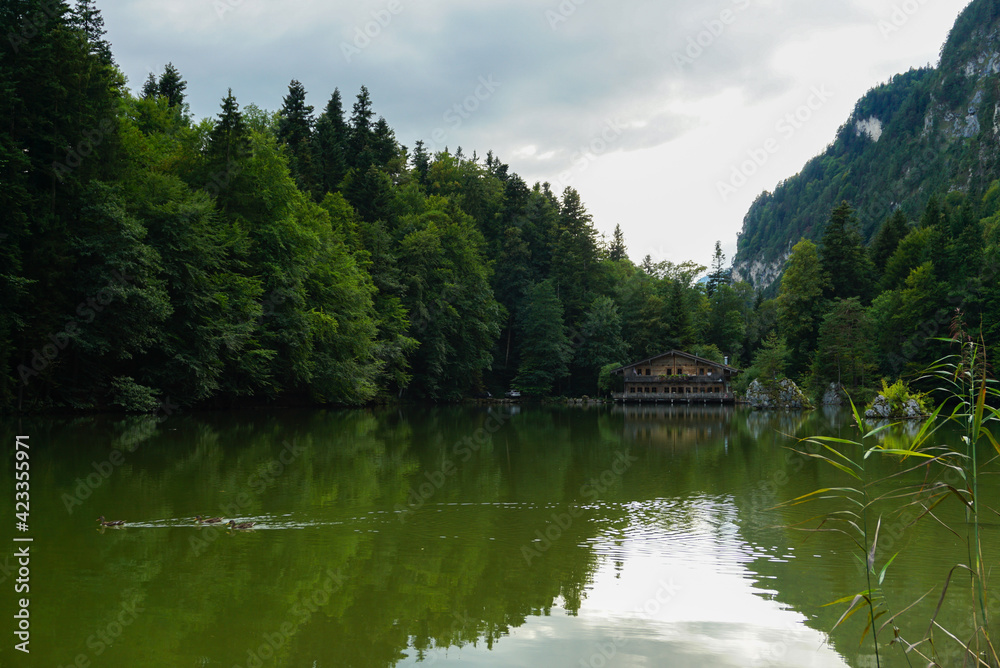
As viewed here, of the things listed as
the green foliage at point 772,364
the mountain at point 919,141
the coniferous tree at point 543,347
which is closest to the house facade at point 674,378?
the green foliage at point 772,364

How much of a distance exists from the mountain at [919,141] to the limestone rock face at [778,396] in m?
67.4

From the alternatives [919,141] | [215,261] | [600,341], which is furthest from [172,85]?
[919,141]

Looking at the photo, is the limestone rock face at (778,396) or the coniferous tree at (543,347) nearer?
the limestone rock face at (778,396)

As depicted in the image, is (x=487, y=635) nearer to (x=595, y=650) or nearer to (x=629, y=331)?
(x=595, y=650)

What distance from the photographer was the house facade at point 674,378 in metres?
61.1

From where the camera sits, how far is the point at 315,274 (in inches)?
1545

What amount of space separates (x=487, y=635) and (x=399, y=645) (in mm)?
766

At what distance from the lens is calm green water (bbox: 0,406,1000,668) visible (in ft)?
19.0

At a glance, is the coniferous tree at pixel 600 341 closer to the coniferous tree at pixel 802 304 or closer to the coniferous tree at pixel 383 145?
the coniferous tree at pixel 802 304

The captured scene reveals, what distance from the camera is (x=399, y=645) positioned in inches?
231

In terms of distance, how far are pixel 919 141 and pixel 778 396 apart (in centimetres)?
9935

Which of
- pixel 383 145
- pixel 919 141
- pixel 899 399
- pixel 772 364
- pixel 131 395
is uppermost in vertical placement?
pixel 919 141

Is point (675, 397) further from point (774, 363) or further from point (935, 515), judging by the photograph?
point (935, 515)

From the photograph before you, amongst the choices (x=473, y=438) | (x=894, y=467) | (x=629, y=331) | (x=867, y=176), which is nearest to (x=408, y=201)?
(x=629, y=331)
